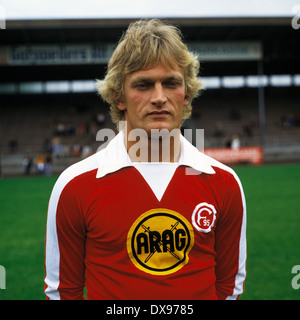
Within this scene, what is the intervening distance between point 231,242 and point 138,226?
2.07 ft

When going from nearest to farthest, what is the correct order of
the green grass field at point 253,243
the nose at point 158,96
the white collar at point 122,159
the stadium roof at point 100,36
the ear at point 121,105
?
the nose at point 158,96
the white collar at point 122,159
the ear at point 121,105
the green grass field at point 253,243
the stadium roof at point 100,36

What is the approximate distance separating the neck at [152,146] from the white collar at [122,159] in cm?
5

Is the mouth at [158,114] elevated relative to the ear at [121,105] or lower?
lower

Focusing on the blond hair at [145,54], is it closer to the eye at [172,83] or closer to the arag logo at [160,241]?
the eye at [172,83]

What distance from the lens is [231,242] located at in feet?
6.99

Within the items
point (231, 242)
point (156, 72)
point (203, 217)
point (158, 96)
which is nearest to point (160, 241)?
point (203, 217)

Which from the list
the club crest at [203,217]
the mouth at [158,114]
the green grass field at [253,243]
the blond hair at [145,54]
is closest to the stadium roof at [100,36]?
the green grass field at [253,243]

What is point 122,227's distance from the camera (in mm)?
1873

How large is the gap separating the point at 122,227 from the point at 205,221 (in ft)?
1.53

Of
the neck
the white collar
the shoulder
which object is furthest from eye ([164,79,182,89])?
the shoulder

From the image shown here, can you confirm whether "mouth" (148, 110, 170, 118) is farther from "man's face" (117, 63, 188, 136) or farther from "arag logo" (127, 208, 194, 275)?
"arag logo" (127, 208, 194, 275)

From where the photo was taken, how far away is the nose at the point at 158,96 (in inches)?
73.4

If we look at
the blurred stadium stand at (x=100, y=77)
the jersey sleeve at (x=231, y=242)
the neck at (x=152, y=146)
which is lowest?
the jersey sleeve at (x=231, y=242)

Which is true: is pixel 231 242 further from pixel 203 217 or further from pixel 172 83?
pixel 172 83
